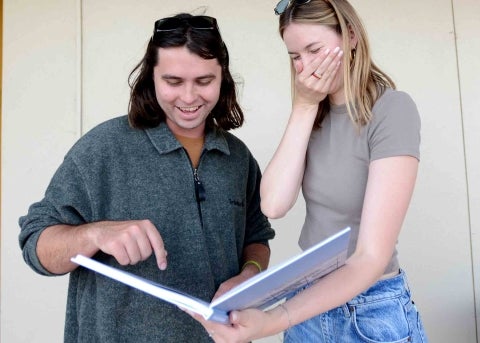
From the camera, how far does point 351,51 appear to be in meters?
1.08

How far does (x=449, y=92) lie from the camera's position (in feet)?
7.96

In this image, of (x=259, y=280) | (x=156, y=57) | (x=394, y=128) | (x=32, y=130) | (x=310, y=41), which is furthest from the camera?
(x=32, y=130)

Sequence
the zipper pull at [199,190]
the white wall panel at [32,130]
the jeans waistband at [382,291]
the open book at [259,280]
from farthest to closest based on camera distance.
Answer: the white wall panel at [32,130] → the zipper pull at [199,190] → the jeans waistband at [382,291] → the open book at [259,280]

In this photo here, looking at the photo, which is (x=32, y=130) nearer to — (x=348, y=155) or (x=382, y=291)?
(x=348, y=155)

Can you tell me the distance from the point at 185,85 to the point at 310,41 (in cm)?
34

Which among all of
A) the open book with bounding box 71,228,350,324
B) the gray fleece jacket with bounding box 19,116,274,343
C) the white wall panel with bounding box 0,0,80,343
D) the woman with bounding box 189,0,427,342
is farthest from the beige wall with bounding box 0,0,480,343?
the open book with bounding box 71,228,350,324

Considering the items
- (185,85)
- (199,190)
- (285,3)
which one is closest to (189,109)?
(185,85)

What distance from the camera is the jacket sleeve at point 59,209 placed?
3.59ft

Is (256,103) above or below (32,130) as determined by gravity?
above

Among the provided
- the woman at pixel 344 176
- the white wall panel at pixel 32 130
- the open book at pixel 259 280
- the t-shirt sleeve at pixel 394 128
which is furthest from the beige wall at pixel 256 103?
the open book at pixel 259 280

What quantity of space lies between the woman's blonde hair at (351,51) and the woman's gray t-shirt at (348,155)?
0.03 meters

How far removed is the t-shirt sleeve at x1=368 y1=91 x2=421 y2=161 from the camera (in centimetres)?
93

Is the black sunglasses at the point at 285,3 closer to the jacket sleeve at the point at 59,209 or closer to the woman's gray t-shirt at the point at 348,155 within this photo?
the woman's gray t-shirt at the point at 348,155

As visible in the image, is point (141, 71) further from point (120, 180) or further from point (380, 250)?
point (380, 250)
